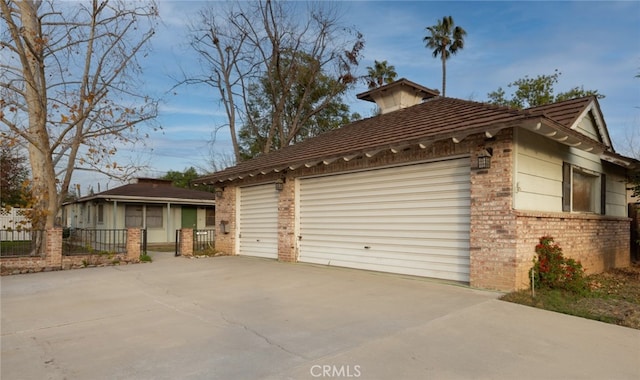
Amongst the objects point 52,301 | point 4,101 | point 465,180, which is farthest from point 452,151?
point 4,101

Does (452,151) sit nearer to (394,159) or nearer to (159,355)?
(394,159)

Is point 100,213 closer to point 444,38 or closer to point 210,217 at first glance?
point 210,217

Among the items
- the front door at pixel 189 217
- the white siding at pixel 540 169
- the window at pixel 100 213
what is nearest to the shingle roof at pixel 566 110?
the white siding at pixel 540 169

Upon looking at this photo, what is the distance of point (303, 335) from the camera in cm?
470

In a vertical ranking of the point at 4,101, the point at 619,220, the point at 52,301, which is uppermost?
the point at 4,101

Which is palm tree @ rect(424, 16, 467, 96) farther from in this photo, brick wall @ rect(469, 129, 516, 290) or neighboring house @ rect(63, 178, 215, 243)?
brick wall @ rect(469, 129, 516, 290)

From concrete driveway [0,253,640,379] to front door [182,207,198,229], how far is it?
50.5ft

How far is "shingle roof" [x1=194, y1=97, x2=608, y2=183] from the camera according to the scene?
696 centimetres

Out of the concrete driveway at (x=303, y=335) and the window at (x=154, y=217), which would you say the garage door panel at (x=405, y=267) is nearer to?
the concrete driveway at (x=303, y=335)

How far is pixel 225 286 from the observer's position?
8.09 metres

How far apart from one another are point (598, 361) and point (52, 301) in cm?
821

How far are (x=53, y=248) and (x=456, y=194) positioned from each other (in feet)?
36.7

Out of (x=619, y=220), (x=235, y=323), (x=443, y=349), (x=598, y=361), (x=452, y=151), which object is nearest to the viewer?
(x=598, y=361)

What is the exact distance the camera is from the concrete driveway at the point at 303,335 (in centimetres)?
A: 371
